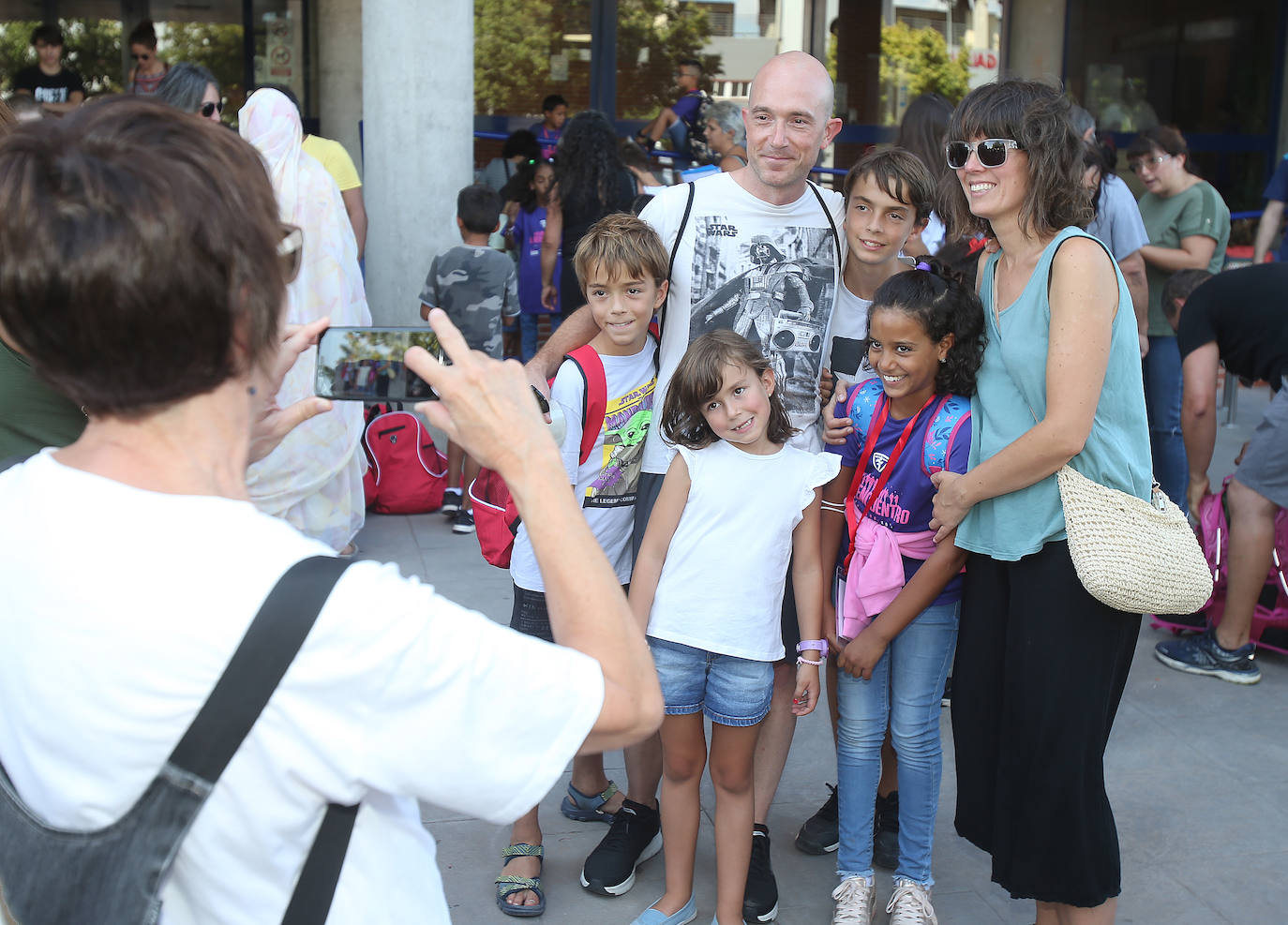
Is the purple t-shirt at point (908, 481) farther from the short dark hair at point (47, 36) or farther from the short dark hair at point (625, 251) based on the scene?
the short dark hair at point (47, 36)

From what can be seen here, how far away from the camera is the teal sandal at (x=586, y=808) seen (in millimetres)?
3342

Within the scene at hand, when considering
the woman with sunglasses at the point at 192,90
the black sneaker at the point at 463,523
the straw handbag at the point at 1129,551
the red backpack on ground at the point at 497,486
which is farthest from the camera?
the black sneaker at the point at 463,523

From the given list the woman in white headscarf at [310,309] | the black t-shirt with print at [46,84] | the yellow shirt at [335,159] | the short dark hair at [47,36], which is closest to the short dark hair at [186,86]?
the woman in white headscarf at [310,309]

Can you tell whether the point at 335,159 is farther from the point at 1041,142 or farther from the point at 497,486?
the point at 1041,142

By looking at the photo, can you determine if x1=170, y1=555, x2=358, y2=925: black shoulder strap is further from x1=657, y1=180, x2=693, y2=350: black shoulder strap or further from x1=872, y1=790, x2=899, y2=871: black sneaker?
x1=872, y1=790, x2=899, y2=871: black sneaker

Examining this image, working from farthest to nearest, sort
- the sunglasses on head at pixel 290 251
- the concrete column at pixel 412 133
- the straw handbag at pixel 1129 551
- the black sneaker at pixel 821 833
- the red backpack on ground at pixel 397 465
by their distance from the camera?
the concrete column at pixel 412 133 < the red backpack on ground at pixel 397 465 < the black sneaker at pixel 821 833 < the straw handbag at pixel 1129 551 < the sunglasses on head at pixel 290 251

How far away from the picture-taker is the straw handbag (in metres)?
2.31

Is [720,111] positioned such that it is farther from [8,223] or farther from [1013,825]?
[8,223]

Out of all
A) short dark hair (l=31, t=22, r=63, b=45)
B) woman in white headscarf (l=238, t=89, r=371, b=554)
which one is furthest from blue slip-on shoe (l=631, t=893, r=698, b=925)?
short dark hair (l=31, t=22, r=63, b=45)

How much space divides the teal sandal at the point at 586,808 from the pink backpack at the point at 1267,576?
8.60 feet

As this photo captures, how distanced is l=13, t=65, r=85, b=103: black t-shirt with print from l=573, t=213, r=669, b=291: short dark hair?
825cm

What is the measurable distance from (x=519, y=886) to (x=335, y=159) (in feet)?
14.0

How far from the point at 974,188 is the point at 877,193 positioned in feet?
1.43

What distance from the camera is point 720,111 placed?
9008mm
